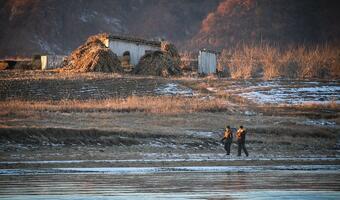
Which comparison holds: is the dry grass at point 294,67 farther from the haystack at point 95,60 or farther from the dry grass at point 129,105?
the dry grass at point 129,105

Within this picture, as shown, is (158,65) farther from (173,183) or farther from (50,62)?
(173,183)

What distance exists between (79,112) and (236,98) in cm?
1341

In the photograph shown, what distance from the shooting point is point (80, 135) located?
1371 inches

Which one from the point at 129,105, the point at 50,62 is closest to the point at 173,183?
the point at 129,105

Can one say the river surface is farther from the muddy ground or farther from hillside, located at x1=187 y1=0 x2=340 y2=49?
hillside, located at x1=187 y1=0 x2=340 y2=49

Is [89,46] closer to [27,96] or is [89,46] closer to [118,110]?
[27,96]

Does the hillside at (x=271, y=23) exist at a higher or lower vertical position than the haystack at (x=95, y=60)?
higher

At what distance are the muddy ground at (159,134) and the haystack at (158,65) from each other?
40.9 feet

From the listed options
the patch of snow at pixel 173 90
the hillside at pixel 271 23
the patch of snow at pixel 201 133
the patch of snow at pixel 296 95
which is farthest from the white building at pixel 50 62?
the hillside at pixel 271 23

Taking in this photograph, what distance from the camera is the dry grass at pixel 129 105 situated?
44250mm

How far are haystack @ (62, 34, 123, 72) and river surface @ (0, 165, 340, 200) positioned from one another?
36.4 m

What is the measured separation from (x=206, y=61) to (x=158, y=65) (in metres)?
7.33

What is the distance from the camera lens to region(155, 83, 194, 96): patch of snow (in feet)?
177

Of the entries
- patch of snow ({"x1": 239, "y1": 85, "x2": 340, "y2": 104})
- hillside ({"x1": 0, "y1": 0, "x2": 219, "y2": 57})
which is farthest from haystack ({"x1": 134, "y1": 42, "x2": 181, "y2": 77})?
hillside ({"x1": 0, "y1": 0, "x2": 219, "y2": 57})
